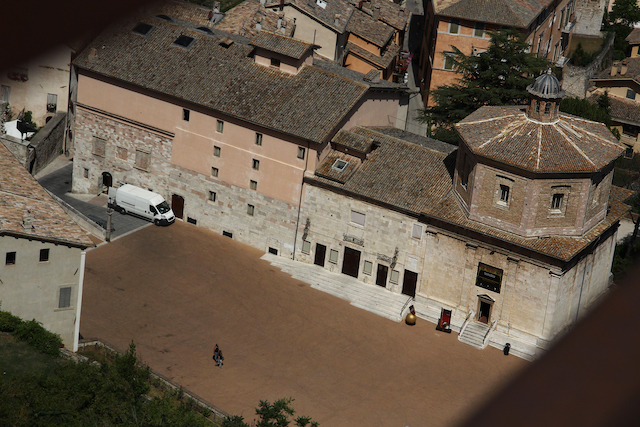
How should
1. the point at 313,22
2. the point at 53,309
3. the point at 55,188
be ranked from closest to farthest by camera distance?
the point at 53,309, the point at 55,188, the point at 313,22

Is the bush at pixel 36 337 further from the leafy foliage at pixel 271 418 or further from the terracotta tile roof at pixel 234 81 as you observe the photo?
the terracotta tile roof at pixel 234 81

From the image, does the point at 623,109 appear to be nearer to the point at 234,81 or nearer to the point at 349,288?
the point at 349,288

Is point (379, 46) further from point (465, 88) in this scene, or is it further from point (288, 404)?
point (288, 404)

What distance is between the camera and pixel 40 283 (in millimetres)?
42469

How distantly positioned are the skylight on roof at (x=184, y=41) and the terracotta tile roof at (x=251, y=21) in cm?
833

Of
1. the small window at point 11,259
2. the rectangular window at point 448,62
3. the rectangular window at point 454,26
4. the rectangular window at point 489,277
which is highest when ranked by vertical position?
A: the rectangular window at point 454,26

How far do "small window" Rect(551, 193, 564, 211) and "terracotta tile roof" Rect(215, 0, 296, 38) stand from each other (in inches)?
1167

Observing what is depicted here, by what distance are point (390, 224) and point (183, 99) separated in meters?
17.1

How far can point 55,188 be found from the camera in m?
63.9

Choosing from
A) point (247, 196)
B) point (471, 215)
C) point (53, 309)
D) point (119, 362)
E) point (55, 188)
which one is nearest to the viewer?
point (119, 362)

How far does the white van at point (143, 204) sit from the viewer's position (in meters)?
59.6

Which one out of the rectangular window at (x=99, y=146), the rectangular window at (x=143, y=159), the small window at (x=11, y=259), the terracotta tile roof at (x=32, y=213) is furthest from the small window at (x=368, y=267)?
the small window at (x=11, y=259)

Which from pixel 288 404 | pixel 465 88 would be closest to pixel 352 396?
pixel 288 404

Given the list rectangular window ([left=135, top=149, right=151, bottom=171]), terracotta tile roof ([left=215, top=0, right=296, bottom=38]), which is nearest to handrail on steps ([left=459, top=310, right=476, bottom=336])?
rectangular window ([left=135, top=149, right=151, bottom=171])
